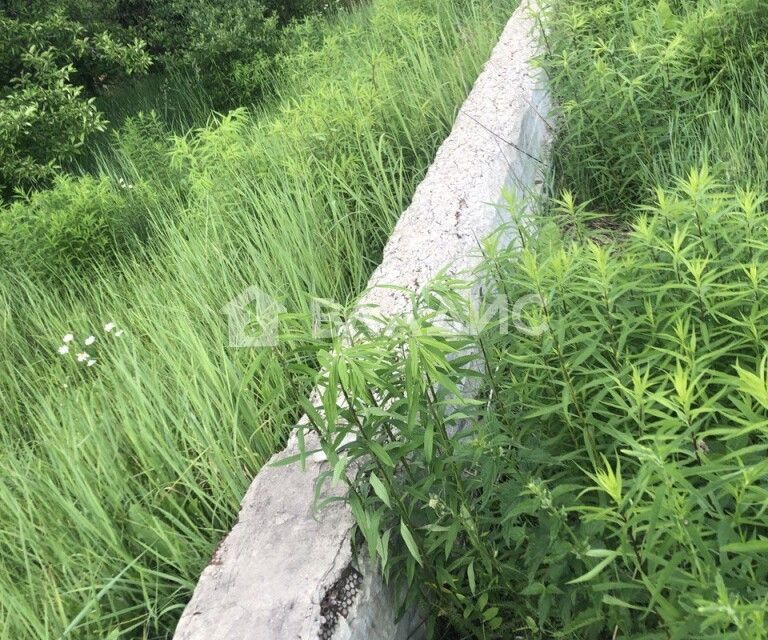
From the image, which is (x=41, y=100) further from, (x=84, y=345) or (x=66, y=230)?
(x=84, y=345)

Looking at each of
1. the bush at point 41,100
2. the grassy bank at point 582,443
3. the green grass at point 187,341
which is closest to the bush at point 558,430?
the grassy bank at point 582,443

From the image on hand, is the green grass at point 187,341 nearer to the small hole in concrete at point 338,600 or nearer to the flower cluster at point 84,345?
the flower cluster at point 84,345

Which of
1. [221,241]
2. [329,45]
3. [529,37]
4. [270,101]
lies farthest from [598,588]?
[270,101]

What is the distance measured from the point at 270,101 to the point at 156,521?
14.2 ft

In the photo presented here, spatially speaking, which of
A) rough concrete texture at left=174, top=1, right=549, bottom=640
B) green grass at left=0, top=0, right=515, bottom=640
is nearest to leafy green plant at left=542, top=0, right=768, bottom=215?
rough concrete texture at left=174, top=1, right=549, bottom=640

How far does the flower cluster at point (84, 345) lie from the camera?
3016 millimetres

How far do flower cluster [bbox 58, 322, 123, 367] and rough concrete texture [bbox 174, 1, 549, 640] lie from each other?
1.22 metres

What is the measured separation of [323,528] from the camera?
6.07 ft

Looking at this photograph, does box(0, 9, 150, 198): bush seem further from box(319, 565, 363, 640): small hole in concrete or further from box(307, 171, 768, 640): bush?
box(319, 565, 363, 640): small hole in concrete

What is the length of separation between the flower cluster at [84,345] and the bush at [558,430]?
62.9 inches

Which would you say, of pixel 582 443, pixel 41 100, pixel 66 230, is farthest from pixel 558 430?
pixel 41 100

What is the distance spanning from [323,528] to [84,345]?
1.95m

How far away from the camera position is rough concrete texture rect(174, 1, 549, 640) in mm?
1685

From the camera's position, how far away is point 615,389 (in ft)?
5.73
